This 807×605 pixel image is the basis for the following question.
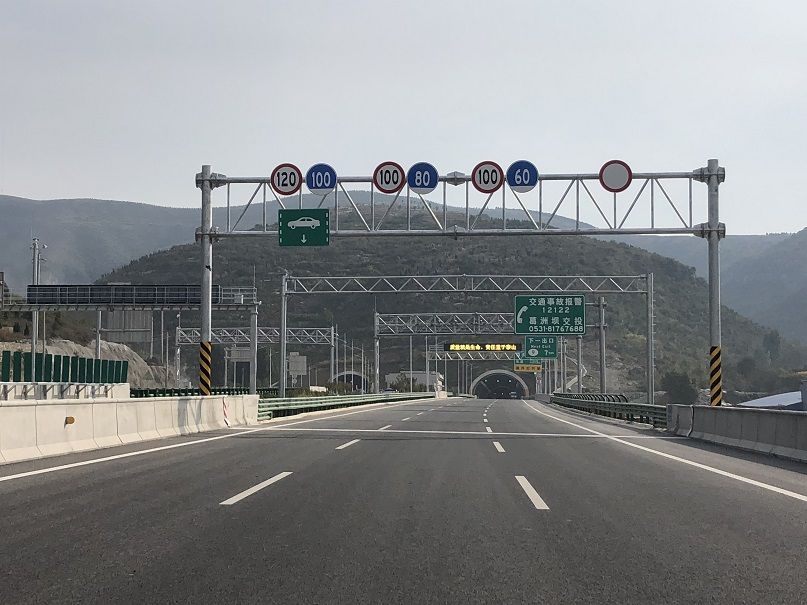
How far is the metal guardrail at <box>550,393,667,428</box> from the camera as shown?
2683cm

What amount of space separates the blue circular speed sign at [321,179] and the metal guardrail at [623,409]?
469 inches

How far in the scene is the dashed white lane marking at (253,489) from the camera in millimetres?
9352

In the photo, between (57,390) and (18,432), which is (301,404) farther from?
(18,432)

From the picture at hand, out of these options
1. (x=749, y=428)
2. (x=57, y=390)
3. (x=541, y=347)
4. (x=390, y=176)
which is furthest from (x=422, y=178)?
(x=541, y=347)

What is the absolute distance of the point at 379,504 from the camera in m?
9.25

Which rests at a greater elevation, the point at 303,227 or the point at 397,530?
the point at 303,227

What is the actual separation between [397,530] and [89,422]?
9.50 metres

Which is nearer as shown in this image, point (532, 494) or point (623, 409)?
point (532, 494)

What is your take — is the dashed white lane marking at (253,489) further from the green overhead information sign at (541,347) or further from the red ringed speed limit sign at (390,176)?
the green overhead information sign at (541,347)

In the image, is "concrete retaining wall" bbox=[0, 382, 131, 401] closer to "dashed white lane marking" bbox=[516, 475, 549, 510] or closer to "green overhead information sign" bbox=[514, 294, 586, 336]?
"green overhead information sign" bbox=[514, 294, 586, 336]

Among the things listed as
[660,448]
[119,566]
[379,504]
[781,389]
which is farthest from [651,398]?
[781,389]

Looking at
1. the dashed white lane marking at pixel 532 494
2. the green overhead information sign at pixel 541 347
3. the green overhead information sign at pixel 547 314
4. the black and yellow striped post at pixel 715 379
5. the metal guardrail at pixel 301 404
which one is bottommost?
the metal guardrail at pixel 301 404

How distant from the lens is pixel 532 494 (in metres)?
10.2

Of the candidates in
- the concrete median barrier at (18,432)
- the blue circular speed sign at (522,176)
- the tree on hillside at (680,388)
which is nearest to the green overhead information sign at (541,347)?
the blue circular speed sign at (522,176)
